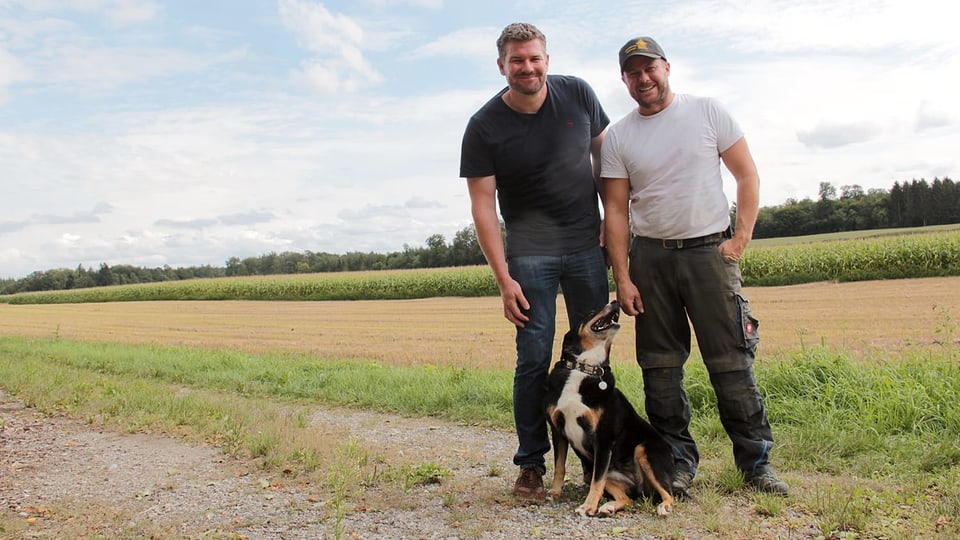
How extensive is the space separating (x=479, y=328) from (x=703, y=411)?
36.9ft

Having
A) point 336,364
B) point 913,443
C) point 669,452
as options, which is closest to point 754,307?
point 336,364

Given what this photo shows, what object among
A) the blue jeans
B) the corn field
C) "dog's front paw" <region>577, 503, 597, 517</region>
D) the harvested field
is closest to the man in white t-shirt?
the blue jeans

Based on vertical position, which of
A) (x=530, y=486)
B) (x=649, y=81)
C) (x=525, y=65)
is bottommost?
(x=530, y=486)

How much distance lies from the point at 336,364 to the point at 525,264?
649 centimetres

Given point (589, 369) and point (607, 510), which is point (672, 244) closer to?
point (589, 369)

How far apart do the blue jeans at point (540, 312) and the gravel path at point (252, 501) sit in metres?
0.39

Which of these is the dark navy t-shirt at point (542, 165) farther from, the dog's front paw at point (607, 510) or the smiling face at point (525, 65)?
the dog's front paw at point (607, 510)

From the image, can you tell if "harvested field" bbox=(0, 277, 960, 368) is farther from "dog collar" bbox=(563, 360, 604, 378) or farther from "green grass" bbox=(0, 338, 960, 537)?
"dog collar" bbox=(563, 360, 604, 378)

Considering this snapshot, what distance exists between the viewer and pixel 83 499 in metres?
4.58

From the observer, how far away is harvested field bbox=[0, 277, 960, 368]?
11117 mm

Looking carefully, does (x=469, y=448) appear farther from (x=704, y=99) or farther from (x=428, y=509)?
(x=704, y=99)

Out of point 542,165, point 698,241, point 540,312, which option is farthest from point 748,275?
point 542,165

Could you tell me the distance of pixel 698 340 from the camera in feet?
13.7

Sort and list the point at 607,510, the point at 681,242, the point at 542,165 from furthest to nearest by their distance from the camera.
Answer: the point at 542,165 < the point at 681,242 < the point at 607,510
